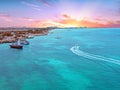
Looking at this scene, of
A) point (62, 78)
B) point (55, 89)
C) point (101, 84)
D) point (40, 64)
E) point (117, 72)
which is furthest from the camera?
point (40, 64)

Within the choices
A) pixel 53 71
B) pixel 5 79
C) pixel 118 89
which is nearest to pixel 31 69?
pixel 53 71

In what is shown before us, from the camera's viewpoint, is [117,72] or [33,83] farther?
[117,72]

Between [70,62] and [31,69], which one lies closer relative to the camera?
[31,69]

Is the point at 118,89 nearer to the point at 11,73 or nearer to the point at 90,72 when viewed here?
the point at 90,72

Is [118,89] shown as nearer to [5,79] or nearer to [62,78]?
[62,78]

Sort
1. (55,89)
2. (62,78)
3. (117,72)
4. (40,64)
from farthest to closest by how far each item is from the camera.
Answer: (40,64) → (117,72) → (62,78) → (55,89)

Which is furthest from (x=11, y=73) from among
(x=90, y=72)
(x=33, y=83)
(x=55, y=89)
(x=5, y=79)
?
(x=90, y=72)

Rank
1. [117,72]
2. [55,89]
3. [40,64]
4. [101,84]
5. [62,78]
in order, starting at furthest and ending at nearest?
1. [40,64]
2. [117,72]
3. [62,78]
4. [101,84]
5. [55,89]
